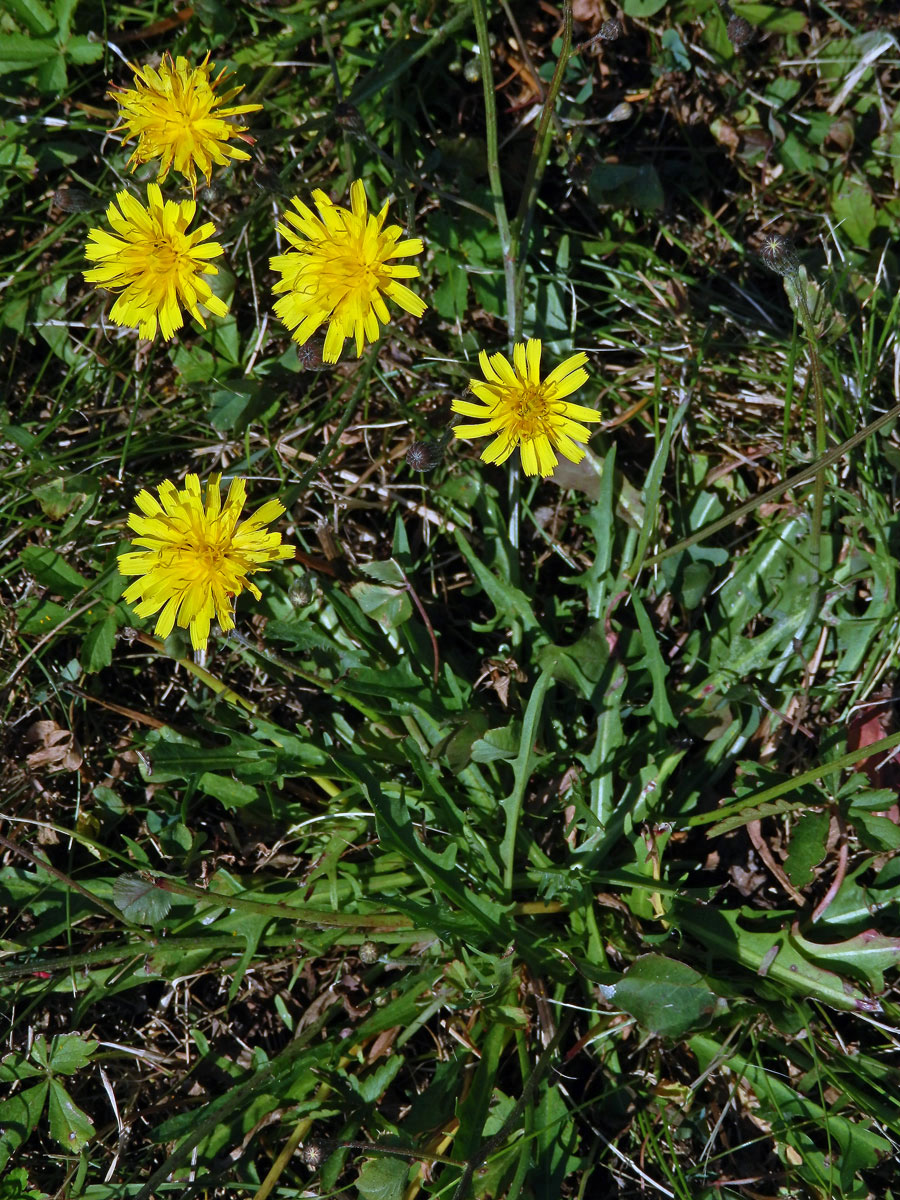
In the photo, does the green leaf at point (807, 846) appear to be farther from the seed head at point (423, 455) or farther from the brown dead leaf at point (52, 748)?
the brown dead leaf at point (52, 748)

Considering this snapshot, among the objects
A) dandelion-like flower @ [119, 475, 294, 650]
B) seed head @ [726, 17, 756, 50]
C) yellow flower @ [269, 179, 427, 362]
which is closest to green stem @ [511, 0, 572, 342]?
yellow flower @ [269, 179, 427, 362]

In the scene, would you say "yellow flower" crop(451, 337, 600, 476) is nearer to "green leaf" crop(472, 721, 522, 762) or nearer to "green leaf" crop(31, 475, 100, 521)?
"green leaf" crop(472, 721, 522, 762)

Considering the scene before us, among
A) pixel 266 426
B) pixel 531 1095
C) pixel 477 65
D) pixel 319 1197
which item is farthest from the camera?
pixel 266 426

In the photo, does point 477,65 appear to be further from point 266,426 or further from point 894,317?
point 894,317

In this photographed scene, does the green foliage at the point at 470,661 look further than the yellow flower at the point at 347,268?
Yes

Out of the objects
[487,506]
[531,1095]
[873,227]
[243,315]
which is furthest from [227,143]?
[531,1095]

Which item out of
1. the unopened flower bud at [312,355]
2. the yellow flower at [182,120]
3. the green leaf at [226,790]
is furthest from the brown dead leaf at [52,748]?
the yellow flower at [182,120]
